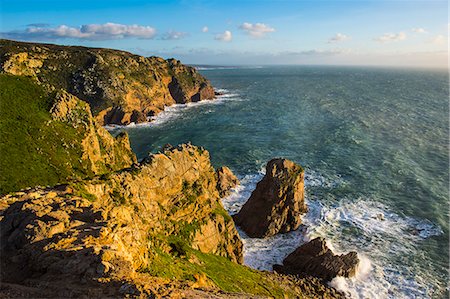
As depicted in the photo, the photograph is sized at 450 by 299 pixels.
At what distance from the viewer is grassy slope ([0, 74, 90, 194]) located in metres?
36.5

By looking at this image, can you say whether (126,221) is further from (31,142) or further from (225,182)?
(225,182)

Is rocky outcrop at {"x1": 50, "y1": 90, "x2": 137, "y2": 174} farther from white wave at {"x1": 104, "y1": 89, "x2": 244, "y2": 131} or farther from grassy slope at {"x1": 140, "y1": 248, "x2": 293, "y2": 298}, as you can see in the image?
white wave at {"x1": 104, "y1": 89, "x2": 244, "y2": 131}

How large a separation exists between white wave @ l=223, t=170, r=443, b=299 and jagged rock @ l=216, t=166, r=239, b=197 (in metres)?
1.29

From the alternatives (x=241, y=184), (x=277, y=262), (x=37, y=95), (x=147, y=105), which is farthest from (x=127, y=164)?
(x=147, y=105)

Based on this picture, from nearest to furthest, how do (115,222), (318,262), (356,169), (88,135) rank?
(115,222)
(318,262)
(88,135)
(356,169)

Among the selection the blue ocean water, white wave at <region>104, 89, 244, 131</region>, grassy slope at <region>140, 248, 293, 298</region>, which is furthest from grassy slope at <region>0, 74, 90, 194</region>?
white wave at <region>104, 89, 244, 131</region>

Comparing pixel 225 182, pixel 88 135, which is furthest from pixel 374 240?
pixel 88 135

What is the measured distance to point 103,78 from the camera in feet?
404

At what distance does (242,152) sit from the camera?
85000 mm

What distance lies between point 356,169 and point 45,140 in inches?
2472

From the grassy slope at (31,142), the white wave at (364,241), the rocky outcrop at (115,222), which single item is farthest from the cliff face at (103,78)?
the rocky outcrop at (115,222)

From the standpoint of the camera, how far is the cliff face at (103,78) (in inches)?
4456

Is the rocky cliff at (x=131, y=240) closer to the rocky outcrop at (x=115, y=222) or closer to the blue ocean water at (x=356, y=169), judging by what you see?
the rocky outcrop at (x=115, y=222)

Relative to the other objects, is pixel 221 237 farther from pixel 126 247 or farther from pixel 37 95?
pixel 37 95
